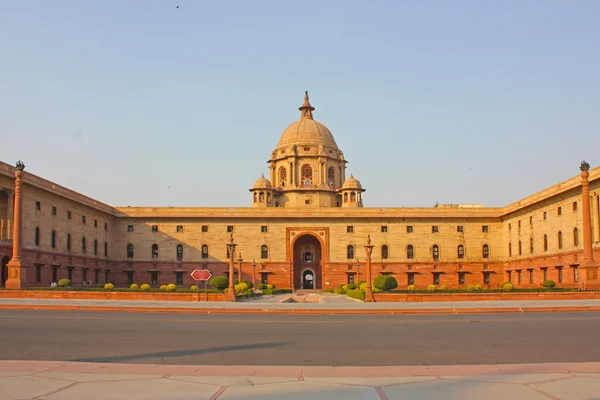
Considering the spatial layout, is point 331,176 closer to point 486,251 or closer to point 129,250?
point 486,251

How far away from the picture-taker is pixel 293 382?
8078 mm

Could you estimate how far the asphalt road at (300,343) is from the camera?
10739 mm

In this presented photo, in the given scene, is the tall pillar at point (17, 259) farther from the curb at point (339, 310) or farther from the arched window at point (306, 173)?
the arched window at point (306, 173)

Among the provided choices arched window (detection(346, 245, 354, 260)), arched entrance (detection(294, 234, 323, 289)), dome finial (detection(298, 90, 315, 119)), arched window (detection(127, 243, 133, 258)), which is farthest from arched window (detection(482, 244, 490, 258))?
arched window (detection(127, 243, 133, 258))

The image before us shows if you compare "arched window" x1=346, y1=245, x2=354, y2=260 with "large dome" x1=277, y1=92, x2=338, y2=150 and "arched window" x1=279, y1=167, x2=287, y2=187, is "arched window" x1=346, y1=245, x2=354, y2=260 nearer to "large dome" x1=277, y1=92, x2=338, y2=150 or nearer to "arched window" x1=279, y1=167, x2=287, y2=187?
"arched window" x1=279, y1=167, x2=287, y2=187

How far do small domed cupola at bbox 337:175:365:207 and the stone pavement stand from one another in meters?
69.4

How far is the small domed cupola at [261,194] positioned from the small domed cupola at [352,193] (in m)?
9.00

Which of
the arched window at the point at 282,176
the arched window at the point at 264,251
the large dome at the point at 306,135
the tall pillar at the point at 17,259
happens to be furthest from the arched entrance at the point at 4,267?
the large dome at the point at 306,135

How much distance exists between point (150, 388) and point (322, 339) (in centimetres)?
695

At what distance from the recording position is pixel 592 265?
1496 inches

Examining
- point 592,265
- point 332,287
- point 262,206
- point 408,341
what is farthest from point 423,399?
point 262,206

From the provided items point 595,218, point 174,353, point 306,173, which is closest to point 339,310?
point 174,353

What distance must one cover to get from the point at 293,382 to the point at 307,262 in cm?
6667


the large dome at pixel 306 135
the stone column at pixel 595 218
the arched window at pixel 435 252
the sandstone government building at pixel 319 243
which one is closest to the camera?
the stone column at pixel 595 218
